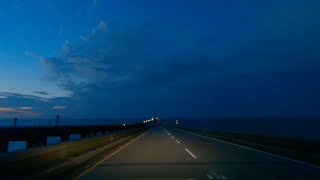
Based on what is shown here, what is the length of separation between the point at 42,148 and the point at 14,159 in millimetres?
3034

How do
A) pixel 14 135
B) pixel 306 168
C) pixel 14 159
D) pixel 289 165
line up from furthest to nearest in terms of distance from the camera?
pixel 14 135, pixel 289 165, pixel 306 168, pixel 14 159

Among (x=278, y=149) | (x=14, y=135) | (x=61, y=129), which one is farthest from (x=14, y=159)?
(x=61, y=129)

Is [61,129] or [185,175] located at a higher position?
[61,129]

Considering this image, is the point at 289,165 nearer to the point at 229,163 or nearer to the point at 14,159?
the point at 229,163

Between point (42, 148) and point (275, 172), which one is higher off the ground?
point (42, 148)

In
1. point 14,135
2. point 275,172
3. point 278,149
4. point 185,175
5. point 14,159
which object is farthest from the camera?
point 14,135

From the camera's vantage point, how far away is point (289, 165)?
1812 centimetres

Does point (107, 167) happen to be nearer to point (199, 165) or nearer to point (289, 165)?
point (199, 165)

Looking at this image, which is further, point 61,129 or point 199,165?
point 61,129

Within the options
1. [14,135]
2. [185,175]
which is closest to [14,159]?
[185,175]

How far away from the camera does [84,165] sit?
60.3 feet

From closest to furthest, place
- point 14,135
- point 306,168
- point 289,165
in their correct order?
point 306,168, point 289,165, point 14,135

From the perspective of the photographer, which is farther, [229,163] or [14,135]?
[14,135]

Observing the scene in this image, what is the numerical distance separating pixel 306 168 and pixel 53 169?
31.2 feet
